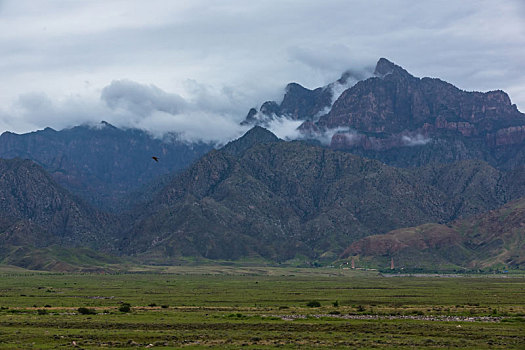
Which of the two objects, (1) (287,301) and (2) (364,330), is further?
(1) (287,301)

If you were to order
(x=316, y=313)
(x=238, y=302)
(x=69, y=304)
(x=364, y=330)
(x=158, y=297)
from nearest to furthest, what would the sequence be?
(x=364, y=330), (x=316, y=313), (x=69, y=304), (x=238, y=302), (x=158, y=297)

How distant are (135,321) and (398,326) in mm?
43779

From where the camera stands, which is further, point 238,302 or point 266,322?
point 238,302

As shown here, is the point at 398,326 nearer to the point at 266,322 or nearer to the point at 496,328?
the point at 496,328

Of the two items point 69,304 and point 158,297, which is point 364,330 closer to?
point 69,304

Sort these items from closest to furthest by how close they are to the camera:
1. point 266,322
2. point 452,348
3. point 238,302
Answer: point 452,348 → point 266,322 → point 238,302

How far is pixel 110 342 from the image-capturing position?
94.6 meters

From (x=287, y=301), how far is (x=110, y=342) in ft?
290

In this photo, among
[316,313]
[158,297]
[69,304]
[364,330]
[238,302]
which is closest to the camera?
[364,330]

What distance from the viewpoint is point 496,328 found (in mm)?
110625

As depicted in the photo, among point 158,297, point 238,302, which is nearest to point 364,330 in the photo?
point 238,302

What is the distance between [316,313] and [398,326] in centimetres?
2937

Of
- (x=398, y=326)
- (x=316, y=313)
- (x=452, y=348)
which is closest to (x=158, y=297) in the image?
(x=316, y=313)

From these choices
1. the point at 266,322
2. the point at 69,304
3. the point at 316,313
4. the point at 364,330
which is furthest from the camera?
the point at 69,304
